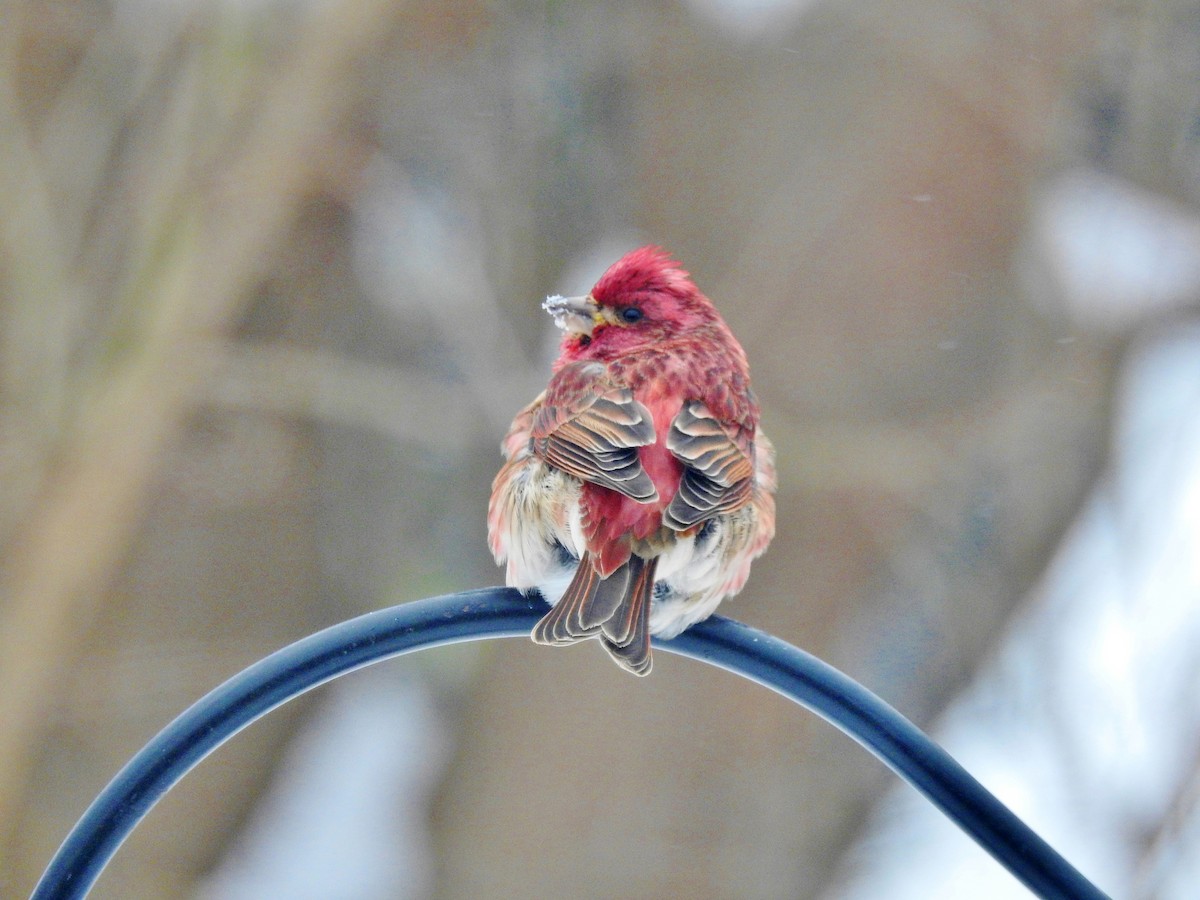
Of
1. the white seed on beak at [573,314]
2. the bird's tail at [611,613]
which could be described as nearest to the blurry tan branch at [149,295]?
the white seed on beak at [573,314]

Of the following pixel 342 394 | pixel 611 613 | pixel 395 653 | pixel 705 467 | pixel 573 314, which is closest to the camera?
pixel 395 653

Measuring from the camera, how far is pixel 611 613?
2686mm

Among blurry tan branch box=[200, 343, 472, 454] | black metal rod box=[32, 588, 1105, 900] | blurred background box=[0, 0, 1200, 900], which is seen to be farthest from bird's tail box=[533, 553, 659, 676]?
blurry tan branch box=[200, 343, 472, 454]

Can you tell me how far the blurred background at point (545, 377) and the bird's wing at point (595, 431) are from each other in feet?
9.21

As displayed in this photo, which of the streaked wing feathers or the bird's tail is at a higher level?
the streaked wing feathers

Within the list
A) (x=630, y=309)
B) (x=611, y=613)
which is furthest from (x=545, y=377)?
(x=611, y=613)

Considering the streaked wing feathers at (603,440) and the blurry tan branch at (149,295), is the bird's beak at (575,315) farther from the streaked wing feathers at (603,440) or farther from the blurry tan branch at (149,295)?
the blurry tan branch at (149,295)

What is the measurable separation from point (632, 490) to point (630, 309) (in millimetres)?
1032

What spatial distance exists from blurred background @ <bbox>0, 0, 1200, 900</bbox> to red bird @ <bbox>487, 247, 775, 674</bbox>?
265 cm

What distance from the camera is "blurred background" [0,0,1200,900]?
5949 millimetres

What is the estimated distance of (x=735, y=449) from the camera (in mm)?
3109

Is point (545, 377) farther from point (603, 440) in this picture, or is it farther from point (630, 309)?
point (603, 440)

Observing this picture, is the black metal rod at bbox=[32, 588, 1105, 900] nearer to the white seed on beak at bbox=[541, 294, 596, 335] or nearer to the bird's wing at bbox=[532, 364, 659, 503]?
the bird's wing at bbox=[532, 364, 659, 503]

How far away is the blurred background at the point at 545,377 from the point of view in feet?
19.5
